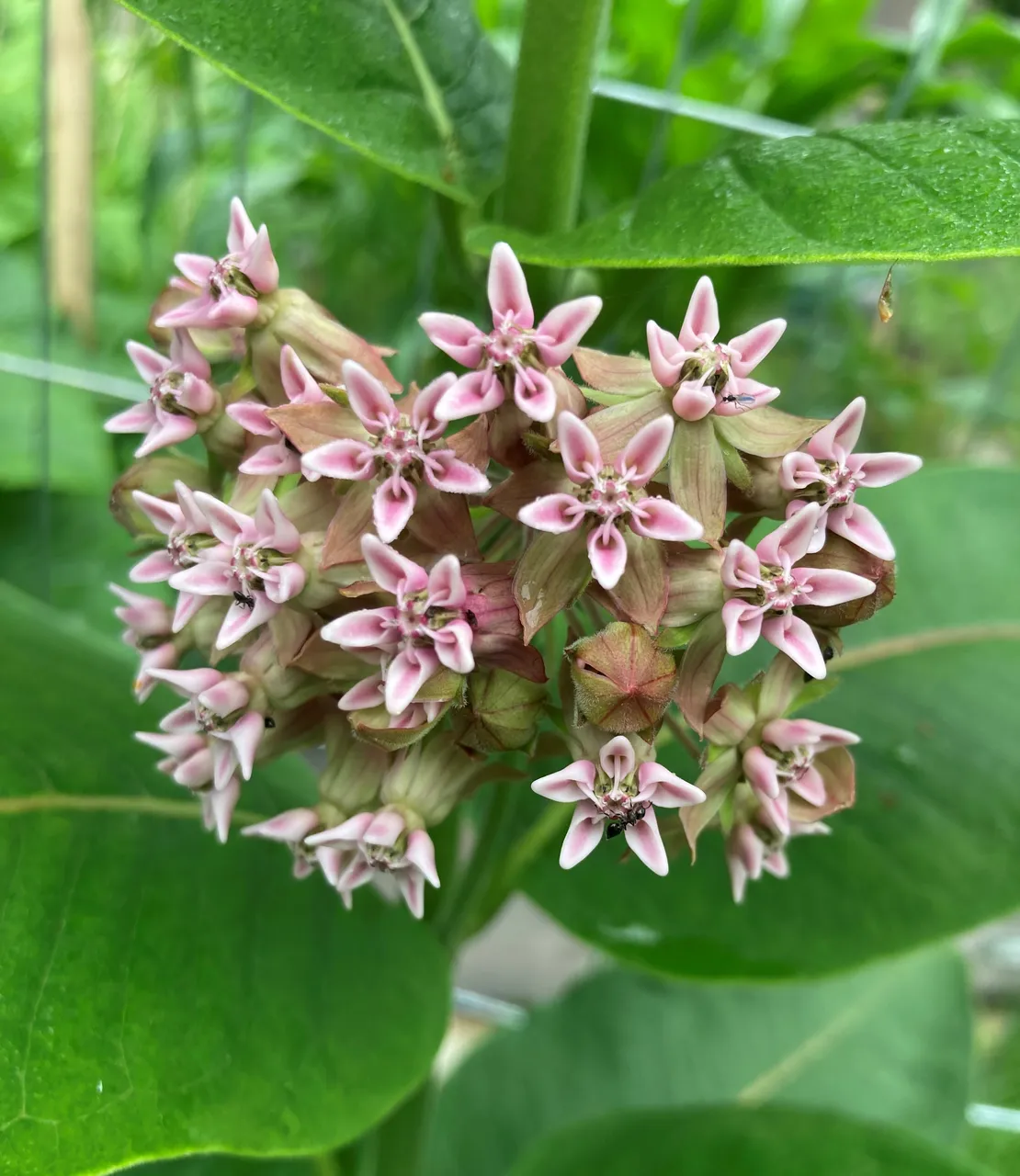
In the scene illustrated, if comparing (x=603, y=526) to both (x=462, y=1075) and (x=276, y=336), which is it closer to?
(x=276, y=336)

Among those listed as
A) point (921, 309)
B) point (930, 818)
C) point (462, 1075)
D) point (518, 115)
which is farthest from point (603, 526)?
point (921, 309)

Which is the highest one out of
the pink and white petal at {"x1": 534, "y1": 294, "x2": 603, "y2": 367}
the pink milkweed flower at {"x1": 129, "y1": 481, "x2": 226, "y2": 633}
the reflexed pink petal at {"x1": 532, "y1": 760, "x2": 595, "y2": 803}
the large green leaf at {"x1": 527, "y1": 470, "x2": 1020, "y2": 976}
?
the pink and white petal at {"x1": 534, "y1": 294, "x2": 603, "y2": 367}

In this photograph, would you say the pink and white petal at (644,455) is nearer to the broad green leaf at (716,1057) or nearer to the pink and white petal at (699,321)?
the pink and white petal at (699,321)

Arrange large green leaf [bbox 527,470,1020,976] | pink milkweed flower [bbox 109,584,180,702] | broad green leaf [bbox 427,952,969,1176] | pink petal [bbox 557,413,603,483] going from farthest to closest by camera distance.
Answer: broad green leaf [bbox 427,952,969,1176] < large green leaf [bbox 527,470,1020,976] < pink milkweed flower [bbox 109,584,180,702] < pink petal [bbox 557,413,603,483]

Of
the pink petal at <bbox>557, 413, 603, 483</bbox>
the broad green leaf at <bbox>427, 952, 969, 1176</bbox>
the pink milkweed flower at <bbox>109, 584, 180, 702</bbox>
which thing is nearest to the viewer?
the pink petal at <bbox>557, 413, 603, 483</bbox>

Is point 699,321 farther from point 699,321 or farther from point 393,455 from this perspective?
point 393,455

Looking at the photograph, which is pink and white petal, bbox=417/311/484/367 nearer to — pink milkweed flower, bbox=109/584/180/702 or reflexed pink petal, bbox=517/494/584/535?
reflexed pink petal, bbox=517/494/584/535

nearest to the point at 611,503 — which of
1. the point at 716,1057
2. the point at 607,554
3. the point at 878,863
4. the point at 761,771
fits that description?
the point at 607,554

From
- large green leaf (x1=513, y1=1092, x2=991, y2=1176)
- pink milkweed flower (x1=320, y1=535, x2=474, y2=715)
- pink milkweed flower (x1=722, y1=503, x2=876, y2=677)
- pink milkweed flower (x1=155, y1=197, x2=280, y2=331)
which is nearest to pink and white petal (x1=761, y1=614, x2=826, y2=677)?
pink milkweed flower (x1=722, y1=503, x2=876, y2=677)
